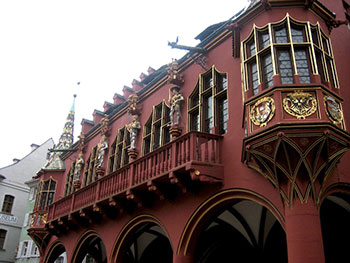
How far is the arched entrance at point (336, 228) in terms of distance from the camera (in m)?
11.6

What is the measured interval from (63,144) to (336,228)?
61.7 ft

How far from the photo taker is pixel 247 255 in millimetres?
13781

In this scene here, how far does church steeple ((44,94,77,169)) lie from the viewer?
2491 cm

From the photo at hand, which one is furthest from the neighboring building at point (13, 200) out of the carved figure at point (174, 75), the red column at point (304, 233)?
the red column at point (304, 233)

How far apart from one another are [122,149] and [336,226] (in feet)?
→ 32.4

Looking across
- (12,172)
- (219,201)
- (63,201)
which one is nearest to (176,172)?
(219,201)

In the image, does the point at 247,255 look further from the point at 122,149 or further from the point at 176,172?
the point at 122,149

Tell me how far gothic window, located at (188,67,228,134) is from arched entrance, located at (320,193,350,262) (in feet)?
12.9

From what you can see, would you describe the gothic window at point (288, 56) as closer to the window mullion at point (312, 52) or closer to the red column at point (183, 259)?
the window mullion at point (312, 52)

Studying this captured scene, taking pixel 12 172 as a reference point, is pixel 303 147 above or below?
below

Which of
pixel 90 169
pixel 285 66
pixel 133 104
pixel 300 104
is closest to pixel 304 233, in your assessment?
pixel 300 104

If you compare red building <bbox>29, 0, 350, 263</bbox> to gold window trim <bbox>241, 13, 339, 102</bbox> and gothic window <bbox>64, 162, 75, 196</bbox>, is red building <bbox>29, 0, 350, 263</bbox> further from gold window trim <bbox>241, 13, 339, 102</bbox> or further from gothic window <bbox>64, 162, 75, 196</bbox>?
gothic window <bbox>64, 162, 75, 196</bbox>

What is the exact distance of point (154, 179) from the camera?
1251 cm

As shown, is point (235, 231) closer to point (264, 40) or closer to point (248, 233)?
point (248, 233)
